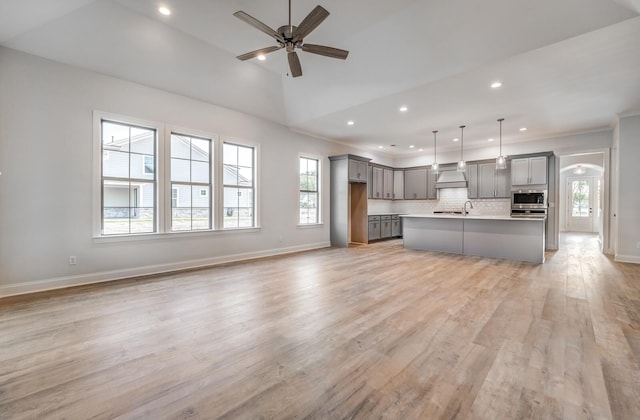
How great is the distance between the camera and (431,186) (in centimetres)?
924

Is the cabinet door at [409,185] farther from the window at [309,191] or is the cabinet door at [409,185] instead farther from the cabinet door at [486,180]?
the window at [309,191]

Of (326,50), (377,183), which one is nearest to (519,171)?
(377,183)

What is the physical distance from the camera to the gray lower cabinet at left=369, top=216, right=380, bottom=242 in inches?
333

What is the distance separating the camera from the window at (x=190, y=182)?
16.3 feet

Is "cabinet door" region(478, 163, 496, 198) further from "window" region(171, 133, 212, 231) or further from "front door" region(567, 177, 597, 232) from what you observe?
"window" region(171, 133, 212, 231)

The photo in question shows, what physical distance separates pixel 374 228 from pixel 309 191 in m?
2.59

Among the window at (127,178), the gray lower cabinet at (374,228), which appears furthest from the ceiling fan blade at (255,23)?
the gray lower cabinet at (374,228)

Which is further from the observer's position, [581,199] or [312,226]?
[581,199]

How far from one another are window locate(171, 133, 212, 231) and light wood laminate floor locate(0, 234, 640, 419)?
1437 mm

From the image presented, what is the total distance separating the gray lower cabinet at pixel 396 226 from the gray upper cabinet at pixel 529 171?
353cm

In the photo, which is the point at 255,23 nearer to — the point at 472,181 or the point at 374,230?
the point at 374,230

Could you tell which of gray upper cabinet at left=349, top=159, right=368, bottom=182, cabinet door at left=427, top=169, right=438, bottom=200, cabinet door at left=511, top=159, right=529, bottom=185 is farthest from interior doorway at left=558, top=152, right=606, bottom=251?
gray upper cabinet at left=349, top=159, right=368, bottom=182

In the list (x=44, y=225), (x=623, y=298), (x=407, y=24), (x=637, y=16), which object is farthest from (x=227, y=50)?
(x=623, y=298)

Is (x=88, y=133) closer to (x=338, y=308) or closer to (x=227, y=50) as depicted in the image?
(x=227, y=50)
